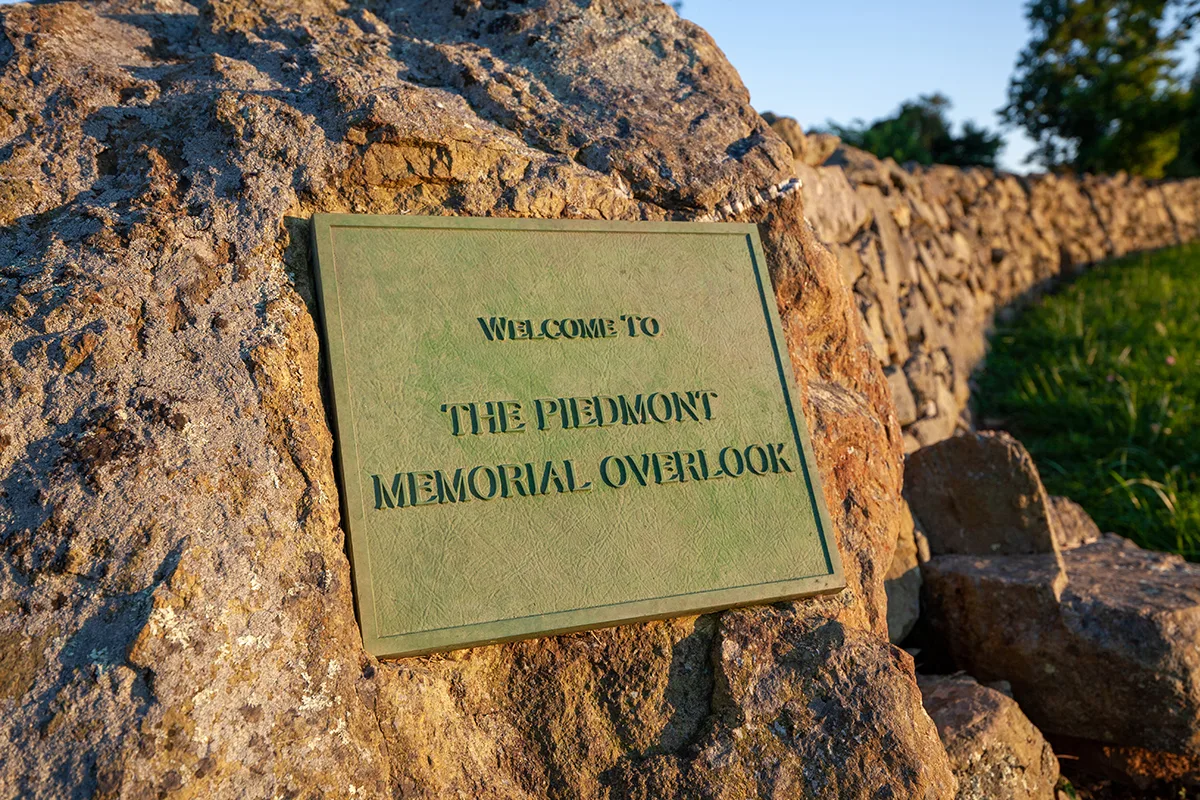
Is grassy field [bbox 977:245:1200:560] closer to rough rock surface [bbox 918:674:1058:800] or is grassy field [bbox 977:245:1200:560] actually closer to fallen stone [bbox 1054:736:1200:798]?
fallen stone [bbox 1054:736:1200:798]

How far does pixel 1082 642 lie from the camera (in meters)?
2.67

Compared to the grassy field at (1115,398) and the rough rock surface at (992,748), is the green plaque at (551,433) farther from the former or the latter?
the grassy field at (1115,398)

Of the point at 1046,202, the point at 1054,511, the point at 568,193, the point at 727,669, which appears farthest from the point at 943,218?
the point at 727,669

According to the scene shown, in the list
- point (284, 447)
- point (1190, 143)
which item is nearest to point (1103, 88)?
point (1190, 143)

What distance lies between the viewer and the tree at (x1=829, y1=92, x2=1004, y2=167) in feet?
26.0

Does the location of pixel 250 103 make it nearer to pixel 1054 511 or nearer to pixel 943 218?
pixel 1054 511

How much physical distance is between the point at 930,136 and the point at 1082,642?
7.23 meters

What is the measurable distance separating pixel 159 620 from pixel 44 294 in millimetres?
694

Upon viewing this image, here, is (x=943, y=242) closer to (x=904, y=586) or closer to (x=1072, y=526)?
(x=1072, y=526)

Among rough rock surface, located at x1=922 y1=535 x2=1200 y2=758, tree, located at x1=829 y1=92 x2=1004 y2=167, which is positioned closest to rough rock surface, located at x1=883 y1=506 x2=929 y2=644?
rough rock surface, located at x1=922 y1=535 x2=1200 y2=758

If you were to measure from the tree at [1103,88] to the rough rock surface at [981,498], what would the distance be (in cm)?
800

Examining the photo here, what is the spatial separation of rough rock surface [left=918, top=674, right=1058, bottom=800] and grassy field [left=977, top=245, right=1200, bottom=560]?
1876mm

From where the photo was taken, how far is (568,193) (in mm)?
2350

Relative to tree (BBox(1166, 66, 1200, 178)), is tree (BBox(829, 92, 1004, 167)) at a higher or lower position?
lower
